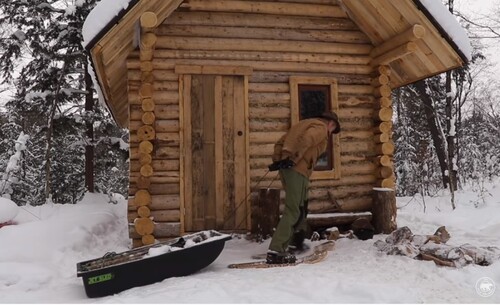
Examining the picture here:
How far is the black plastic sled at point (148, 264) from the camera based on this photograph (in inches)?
191

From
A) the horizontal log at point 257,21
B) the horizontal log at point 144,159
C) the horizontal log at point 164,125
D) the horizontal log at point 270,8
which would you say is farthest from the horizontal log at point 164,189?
the horizontal log at point 270,8

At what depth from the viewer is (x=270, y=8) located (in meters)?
8.20

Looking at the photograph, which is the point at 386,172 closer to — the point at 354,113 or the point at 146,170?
the point at 354,113

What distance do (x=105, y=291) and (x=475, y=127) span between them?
117 feet

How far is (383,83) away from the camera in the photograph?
8.48 metres

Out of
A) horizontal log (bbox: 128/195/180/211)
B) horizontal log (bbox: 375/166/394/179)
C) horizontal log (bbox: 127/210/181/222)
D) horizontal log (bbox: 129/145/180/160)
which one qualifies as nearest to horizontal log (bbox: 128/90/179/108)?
horizontal log (bbox: 129/145/180/160)

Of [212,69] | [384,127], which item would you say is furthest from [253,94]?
[384,127]

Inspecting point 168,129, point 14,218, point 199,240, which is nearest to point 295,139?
point 199,240

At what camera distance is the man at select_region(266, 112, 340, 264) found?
598cm

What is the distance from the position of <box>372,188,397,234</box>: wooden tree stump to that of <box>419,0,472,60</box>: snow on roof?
2837 millimetres

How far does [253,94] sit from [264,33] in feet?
3.90

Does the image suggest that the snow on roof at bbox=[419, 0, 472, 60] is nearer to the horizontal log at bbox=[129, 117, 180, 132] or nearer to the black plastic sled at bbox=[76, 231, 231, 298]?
the horizontal log at bbox=[129, 117, 180, 132]

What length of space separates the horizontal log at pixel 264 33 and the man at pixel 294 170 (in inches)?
101

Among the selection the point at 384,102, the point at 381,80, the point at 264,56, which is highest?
the point at 264,56
